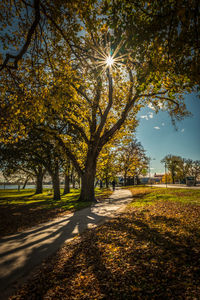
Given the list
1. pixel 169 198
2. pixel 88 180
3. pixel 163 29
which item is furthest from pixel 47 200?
pixel 163 29

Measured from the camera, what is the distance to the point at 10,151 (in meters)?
16.9

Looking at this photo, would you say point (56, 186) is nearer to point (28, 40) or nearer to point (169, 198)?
point (169, 198)

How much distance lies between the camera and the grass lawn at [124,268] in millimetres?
2527

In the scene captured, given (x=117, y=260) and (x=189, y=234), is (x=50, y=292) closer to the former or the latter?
(x=117, y=260)

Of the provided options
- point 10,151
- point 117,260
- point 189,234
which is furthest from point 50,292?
point 10,151

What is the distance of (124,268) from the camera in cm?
317

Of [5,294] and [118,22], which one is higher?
[118,22]

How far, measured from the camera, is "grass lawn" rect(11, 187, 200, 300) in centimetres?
253

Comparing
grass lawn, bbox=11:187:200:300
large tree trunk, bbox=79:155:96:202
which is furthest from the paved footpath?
large tree trunk, bbox=79:155:96:202

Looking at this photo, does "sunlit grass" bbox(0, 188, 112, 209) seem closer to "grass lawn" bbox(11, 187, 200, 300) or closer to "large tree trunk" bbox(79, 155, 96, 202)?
"large tree trunk" bbox(79, 155, 96, 202)

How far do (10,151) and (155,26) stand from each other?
17.9 m

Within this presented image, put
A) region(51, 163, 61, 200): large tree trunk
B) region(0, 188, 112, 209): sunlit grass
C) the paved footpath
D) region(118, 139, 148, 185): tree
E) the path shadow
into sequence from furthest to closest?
region(118, 139, 148, 185): tree, region(51, 163, 61, 200): large tree trunk, region(0, 188, 112, 209): sunlit grass, the path shadow, the paved footpath

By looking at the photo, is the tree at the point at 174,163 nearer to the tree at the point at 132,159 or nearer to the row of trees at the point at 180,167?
the row of trees at the point at 180,167

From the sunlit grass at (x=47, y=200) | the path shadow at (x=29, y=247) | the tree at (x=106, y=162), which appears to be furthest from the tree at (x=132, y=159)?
the path shadow at (x=29, y=247)
